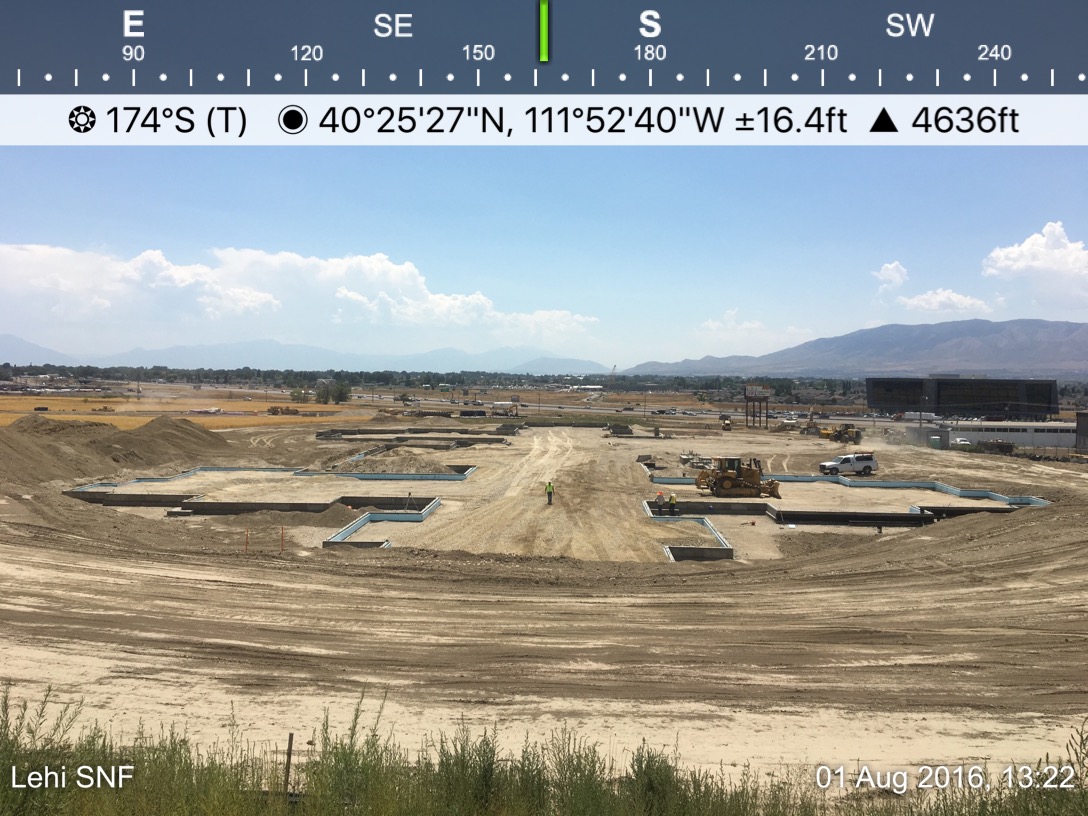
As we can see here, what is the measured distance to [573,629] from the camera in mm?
13875

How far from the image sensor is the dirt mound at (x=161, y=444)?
1553 inches

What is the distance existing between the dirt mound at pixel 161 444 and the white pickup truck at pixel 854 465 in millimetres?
37721

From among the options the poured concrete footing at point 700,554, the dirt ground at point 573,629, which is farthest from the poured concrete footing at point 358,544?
the poured concrete footing at point 700,554

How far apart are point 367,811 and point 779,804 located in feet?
12.7

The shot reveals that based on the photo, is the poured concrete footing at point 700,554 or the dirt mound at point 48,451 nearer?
the poured concrete footing at point 700,554

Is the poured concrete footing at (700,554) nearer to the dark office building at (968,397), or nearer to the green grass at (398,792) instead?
the green grass at (398,792)

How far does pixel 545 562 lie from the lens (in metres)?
20.7

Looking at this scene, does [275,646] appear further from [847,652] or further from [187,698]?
[847,652]

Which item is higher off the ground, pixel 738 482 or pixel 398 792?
pixel 398 792

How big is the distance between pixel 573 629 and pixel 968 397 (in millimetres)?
102054

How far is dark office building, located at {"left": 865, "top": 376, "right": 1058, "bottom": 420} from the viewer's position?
92625 millimetres
